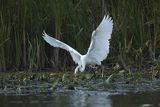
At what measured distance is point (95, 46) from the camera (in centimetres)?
1242

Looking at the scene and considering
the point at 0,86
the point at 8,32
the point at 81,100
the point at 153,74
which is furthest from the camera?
the point at 8,32

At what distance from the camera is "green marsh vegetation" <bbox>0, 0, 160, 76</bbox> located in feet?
42.3

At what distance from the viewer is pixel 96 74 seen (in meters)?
12.3

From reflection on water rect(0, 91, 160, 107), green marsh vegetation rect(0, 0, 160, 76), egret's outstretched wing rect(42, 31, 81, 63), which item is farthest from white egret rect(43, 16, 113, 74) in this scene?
reflection on water rect(0, 91, 160, 107)

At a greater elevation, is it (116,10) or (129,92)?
(116,10)

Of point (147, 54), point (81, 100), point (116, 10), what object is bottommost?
point (81, 100)

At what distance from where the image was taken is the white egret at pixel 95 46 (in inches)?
477

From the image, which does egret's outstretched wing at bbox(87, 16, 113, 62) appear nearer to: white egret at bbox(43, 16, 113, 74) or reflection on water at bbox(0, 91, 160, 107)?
white egret at bbox(43, 16, 113, 74)

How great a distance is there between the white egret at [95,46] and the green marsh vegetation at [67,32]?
437mm

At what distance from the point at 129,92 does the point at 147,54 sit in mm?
3368

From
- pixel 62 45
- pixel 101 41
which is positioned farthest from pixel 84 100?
pixel 62 45

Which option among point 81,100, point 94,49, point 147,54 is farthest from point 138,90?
point 147,54

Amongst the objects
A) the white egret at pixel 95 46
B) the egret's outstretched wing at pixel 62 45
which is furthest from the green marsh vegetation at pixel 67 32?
the white egret at pixel 95 46

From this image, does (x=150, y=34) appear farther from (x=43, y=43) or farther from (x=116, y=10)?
(x=43, y=43)
